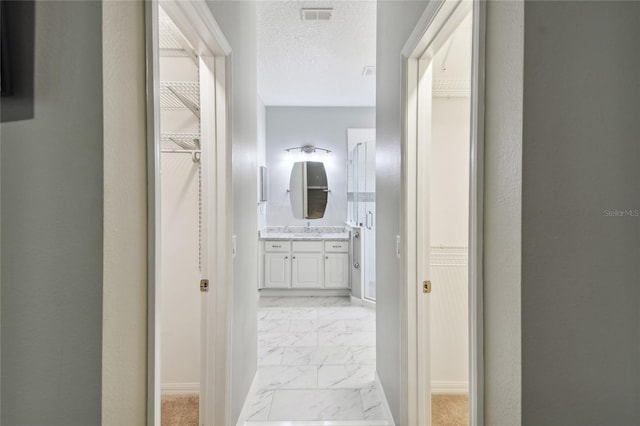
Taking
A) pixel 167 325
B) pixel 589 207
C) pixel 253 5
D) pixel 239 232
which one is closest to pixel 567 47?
pixel 589 207

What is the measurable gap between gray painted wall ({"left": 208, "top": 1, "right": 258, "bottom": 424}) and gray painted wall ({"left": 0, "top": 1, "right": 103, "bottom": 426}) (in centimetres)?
89

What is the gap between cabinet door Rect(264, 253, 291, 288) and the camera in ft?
14.8

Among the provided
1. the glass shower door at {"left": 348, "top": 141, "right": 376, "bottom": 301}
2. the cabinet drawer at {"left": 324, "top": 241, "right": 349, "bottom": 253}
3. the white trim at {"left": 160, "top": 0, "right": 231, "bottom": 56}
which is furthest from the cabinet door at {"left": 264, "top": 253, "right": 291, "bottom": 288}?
the white trim at {"left": 160, "top": 0, "right": 231, "bottom": 56}

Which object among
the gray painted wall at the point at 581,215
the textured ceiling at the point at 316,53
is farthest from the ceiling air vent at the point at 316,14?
the gray painted wall at the point at 581,215

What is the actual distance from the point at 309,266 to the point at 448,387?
8.03ft

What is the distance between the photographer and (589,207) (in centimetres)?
72

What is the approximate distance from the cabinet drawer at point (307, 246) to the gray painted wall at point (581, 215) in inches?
151

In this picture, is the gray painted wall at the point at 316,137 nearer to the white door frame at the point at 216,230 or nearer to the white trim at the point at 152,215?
the white door frame at the point at 216,230

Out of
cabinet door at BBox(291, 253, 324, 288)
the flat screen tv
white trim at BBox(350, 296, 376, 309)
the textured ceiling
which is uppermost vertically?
the textured ceiling

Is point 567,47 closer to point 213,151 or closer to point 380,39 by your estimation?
point 213,151

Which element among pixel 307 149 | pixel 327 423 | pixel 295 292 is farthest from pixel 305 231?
pixel 327 423

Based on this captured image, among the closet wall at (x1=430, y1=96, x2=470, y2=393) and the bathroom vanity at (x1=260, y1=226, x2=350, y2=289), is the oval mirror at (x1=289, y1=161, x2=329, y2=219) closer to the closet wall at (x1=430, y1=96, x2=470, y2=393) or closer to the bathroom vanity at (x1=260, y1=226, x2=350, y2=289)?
the bathroom vanity at (x1=260, y1=226, x2=350, y2=289)

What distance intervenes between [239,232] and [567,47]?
1572 mm

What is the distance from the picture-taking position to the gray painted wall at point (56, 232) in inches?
26.6
